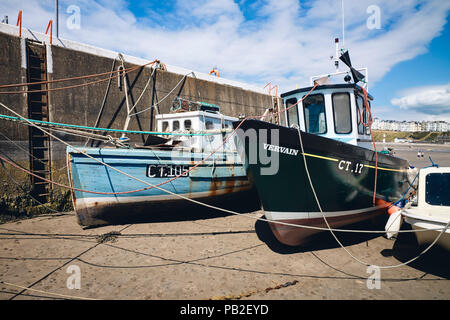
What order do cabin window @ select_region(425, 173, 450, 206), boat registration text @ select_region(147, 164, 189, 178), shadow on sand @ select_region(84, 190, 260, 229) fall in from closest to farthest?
cabin window @ select_region(425, 173, 450, 206)
boat registration text @ select_region(147, 164, 189, 178)
shadow on sand @ select_region(84, 190, 260, 229)

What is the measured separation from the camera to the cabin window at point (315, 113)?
5965mm

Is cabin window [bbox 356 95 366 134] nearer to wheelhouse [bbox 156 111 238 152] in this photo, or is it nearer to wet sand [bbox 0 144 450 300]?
wet sand [bbox 0 144 450 300]

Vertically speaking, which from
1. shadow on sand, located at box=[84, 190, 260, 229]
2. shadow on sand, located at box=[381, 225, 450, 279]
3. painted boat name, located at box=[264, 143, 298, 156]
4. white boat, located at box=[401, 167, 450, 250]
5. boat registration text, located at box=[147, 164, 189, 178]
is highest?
painted boat name, located at box=[264, 143, 298, 156]

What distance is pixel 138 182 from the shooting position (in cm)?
607

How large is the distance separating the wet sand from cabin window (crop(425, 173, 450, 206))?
0.84m

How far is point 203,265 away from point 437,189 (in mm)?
4360

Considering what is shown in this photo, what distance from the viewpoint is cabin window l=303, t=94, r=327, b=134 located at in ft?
19.6

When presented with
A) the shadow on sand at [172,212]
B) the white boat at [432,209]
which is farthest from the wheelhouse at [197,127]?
the white boat at [432,209]

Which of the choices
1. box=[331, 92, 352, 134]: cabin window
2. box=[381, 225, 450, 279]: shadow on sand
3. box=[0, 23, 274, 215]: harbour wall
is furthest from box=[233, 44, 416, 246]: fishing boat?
box=[0, 23, 274, 215]: harbour wall

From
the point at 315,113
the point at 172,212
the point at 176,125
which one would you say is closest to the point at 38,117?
the point at 176,125

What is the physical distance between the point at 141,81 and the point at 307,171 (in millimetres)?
8134
